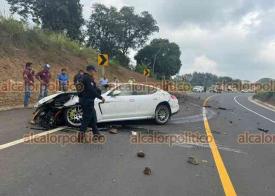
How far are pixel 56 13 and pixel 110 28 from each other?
79.7ft

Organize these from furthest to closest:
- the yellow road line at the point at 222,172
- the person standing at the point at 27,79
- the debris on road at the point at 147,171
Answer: the person standing at the point at 27,79, the debris on road at the point at 147,171, the yellow road line at the point at 222,172

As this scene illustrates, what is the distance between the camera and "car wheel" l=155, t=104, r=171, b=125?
14695 millimetres

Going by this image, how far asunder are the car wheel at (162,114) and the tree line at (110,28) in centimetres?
2612

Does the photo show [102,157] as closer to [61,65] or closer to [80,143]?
[80,143]

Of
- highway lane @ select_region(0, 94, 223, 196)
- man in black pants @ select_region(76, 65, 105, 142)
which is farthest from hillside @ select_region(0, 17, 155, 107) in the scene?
highway lane @ select_region(0, 94, 223, 196)

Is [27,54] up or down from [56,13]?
down

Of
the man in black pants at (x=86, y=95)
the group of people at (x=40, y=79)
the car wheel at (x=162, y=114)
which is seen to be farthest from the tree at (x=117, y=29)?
the man in black pants at (x=86, y=95)

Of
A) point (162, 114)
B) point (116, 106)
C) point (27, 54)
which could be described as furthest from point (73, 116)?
point (27, 54)

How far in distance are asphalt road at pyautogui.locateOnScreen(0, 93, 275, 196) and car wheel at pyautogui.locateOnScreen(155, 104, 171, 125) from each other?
3.28 meters

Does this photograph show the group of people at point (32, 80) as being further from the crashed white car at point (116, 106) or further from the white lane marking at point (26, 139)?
the white lane marking at point (26, 139)

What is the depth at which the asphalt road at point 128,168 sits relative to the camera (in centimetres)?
637

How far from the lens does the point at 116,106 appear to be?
1327 cm

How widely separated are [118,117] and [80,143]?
3.29m

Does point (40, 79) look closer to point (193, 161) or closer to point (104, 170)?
point (193, 161)
